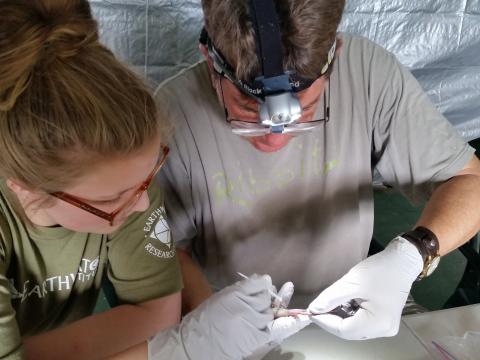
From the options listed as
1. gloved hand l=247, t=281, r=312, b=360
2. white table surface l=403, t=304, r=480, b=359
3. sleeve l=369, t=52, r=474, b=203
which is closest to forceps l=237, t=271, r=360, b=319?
gloved hand l=247, t=281, r=312, b=360

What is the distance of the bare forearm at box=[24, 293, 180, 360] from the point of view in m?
0.93

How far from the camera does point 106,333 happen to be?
0.98m

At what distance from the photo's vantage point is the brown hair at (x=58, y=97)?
66cm

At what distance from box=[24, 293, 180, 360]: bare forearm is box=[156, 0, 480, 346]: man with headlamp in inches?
6.8

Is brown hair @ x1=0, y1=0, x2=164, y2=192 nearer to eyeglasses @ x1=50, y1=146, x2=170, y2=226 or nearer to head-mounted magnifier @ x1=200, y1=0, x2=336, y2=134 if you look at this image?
eyeglasses @ x1=50, y1=146, x2=170, y2=226

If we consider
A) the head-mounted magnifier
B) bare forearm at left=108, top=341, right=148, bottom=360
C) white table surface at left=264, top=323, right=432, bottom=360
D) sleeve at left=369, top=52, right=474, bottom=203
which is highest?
the head-mounted magnifier

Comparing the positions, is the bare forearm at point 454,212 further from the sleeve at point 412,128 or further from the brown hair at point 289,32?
the brown hair at point 289,32

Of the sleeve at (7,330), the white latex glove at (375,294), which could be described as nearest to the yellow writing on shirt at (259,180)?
the white latex glove at (375,294)

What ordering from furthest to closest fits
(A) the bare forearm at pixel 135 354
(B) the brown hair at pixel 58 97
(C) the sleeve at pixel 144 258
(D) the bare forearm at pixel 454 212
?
(D) the bare forearm at pixel 454 212
(C) the sleeve at pixel 144 258
(A) the bare forearm at pixel 135 354
(B) the brown hair at pixel 58 97

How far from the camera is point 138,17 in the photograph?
1.81 metres

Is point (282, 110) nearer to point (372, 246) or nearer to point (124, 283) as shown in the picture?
point (124, 283)

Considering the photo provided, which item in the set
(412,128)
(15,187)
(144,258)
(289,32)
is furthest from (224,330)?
(412,128)

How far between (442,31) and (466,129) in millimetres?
539

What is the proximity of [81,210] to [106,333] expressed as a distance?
12.5 inches
